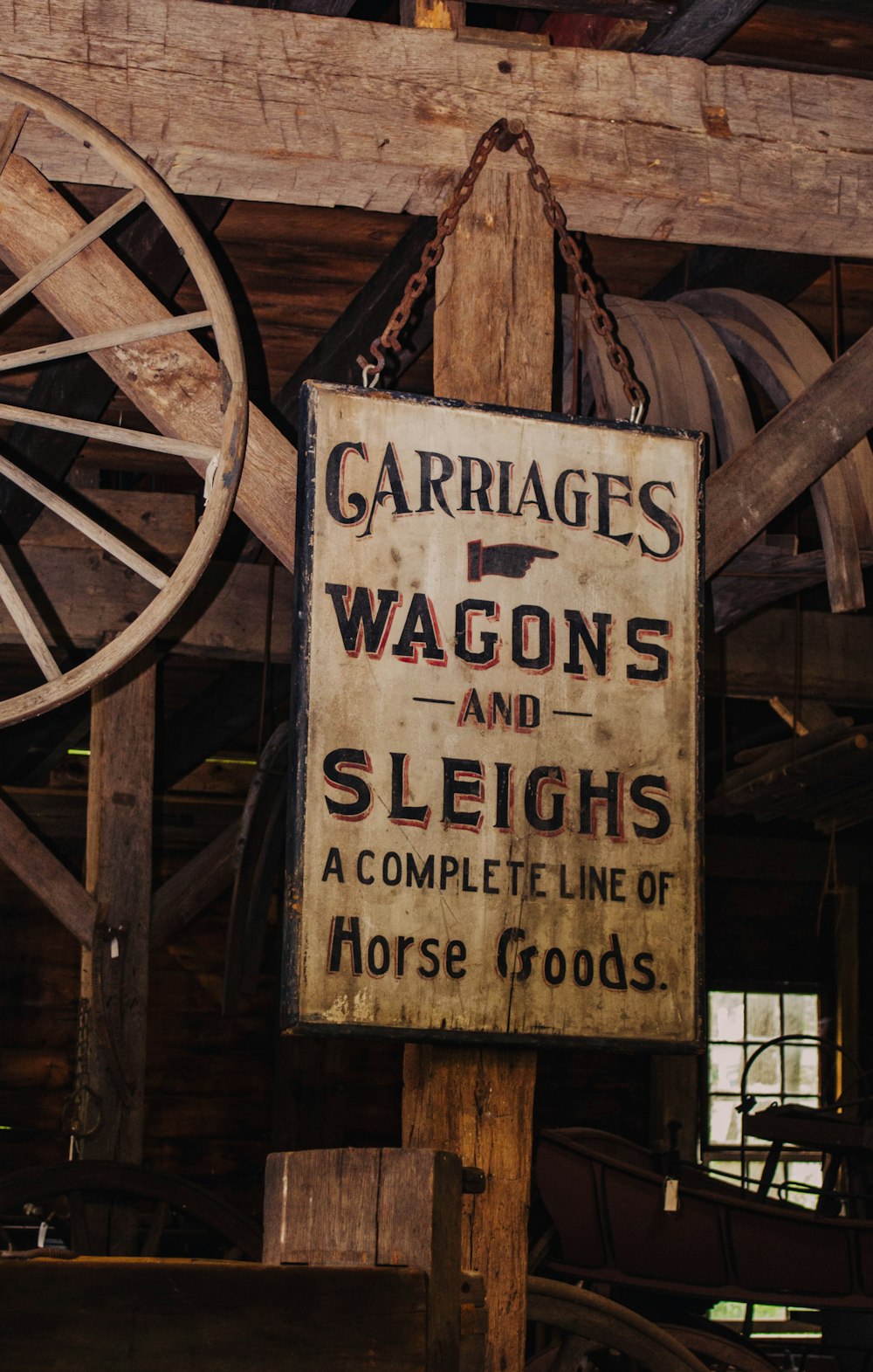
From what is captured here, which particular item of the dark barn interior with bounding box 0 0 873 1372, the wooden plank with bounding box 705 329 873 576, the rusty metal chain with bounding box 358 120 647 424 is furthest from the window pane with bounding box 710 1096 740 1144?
the rusty metal chain with bounding box 358 120 647 424

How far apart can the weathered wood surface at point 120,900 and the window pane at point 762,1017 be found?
5746 mm

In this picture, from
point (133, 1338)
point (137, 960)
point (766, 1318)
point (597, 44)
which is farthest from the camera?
point (766, 1318)

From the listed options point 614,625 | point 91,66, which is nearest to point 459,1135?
point 614,625

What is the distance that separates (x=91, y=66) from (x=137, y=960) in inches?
134

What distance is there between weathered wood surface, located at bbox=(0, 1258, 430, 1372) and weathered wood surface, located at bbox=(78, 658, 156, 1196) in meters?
3.99

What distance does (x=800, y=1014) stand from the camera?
10984 millimetres

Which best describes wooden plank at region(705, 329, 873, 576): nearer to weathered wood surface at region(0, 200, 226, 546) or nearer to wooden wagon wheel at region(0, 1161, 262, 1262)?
weathered wood surface at region(0, 200, 226, 546)

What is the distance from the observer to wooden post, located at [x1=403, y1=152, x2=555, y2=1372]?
10.2 ft

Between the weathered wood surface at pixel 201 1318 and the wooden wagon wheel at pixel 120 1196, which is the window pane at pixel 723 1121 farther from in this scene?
the weathered wood surface at pixel 201 1318

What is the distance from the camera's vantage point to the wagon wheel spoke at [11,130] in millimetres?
3193

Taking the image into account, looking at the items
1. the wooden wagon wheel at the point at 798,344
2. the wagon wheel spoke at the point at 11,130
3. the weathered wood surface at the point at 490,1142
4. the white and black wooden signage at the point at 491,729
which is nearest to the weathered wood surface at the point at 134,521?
the wooden wagon wheel at the point at 798,344

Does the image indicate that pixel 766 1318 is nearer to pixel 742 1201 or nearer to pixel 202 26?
pixel 742 1201

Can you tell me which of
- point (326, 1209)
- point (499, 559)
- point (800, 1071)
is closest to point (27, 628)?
point (499, 559)

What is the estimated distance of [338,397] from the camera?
3.19 m
